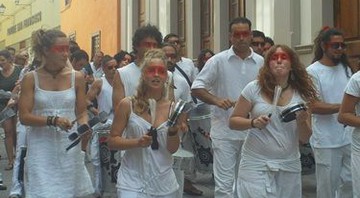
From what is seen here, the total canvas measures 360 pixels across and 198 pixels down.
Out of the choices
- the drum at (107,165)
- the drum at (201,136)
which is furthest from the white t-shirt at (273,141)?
the drum at (107,165)

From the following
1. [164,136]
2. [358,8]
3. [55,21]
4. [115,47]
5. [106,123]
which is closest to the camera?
[164,136]

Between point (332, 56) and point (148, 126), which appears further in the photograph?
point (332, 56)

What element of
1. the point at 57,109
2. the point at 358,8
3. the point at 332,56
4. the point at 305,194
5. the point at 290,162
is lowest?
the point at 305,194

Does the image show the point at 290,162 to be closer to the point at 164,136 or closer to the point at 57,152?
the point at 164,136

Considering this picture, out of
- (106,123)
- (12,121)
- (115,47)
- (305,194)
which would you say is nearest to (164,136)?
(106,123)

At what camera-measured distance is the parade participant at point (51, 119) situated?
520cm

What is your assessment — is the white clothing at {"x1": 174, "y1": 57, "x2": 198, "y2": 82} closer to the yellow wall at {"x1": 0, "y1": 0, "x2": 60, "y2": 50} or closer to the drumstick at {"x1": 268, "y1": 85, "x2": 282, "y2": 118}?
the drumstick at {"x1": 268, "y1": 85, "x2": 282, "y2": 118}

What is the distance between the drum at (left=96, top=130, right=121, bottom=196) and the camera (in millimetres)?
8016

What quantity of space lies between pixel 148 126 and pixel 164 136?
0.13m

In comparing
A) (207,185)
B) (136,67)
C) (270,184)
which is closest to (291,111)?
(270,184)

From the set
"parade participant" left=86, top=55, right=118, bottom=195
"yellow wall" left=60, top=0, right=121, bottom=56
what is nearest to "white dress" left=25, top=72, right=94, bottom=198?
"parade participant" left=86, top=55, right=118, bottom=195

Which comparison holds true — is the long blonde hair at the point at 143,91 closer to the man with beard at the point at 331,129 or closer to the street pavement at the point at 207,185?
the man with beard at the point at 331,129

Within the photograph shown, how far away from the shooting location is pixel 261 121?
4.80m

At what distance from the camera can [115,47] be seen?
25.4 meters
